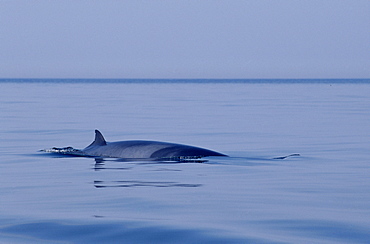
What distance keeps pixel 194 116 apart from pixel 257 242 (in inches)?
1041

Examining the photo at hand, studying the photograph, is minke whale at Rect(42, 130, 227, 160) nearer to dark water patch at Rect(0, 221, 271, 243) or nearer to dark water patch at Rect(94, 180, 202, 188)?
dark water patch at Rect(94, 180, 202, 188)

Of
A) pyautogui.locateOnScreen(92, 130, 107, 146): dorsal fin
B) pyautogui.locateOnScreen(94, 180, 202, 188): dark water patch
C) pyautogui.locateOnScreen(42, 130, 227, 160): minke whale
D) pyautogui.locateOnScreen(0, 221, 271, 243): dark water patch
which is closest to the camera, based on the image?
pyautogui.locateOnScreen(0, 221, 271, 243): dark water patch

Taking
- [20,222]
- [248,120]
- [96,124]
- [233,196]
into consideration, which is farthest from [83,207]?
[248,120]

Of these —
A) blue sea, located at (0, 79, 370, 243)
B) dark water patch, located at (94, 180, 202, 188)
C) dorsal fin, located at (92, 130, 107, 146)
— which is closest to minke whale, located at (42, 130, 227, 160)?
dorsal fin, located at (92, 130, 107, 146)

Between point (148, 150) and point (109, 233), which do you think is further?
point (148, 150)

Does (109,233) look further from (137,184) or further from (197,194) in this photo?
(137,184)

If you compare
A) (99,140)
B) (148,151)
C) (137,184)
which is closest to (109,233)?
(137,184)

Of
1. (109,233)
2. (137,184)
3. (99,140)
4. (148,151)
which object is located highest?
(99,140)

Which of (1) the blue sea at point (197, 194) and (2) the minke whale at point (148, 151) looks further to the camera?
(2) the minke whale at point (148, 151)

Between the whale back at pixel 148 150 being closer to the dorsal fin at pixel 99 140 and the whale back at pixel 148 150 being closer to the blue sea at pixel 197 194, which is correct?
the dorsal fin at pixel 99 140

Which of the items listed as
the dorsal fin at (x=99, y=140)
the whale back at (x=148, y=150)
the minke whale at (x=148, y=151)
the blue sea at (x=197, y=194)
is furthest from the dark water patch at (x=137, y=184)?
the dorsal fin at (x=99, y=140)

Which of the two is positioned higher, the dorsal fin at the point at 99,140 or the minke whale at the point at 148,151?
the dorsal fin at the point at 99,140

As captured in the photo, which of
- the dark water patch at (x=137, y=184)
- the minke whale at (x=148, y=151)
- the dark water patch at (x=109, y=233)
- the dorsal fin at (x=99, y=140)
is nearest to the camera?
the dark water patch at (x=109, y=233)

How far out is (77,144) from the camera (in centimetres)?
2011
